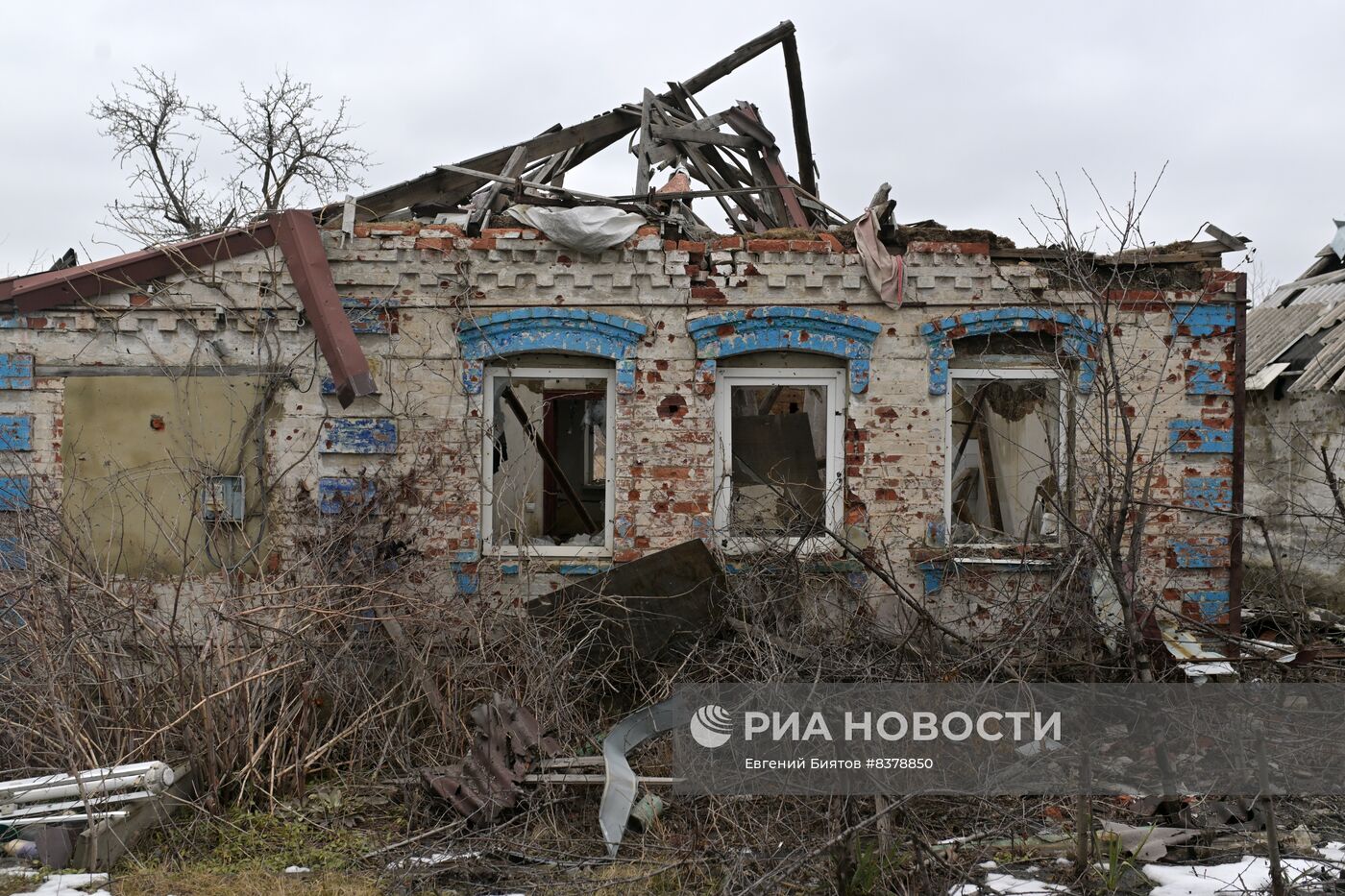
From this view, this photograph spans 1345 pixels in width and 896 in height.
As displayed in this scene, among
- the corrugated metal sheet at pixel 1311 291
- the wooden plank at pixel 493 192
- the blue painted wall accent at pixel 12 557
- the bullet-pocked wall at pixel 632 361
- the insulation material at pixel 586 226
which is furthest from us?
the corrugated metal sheet at pixel 1311 291

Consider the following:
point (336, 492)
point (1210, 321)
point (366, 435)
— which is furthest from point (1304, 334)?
point (336, 492)

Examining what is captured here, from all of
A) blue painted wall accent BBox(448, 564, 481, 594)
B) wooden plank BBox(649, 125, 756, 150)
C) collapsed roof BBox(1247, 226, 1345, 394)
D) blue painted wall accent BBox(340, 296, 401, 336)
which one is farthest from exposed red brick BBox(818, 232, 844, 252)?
collapsed roof BBox(1247, 226, 1345, 394)

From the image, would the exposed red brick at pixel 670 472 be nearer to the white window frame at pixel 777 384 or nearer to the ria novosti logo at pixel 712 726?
the white window frame at pixel 777 384

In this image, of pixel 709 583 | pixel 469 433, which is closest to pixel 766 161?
pixel 469 433

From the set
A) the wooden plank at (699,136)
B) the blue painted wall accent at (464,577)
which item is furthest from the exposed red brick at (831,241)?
the blue painted wall accent at (464,577)

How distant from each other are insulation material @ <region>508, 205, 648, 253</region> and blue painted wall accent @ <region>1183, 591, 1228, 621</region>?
4820mm

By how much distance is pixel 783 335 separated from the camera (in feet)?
26.9

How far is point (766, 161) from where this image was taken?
9.55 metres

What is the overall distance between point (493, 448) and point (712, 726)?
10.8 feet

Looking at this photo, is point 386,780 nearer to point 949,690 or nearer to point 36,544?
point 36,544

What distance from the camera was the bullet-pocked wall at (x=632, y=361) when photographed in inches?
321

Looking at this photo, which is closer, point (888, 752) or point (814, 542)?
point (888, 752)

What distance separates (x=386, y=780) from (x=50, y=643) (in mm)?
1854

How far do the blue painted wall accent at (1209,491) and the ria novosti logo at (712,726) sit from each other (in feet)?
13.9
